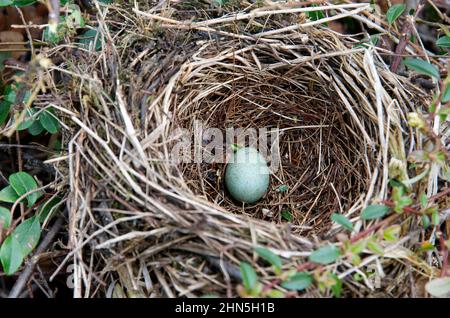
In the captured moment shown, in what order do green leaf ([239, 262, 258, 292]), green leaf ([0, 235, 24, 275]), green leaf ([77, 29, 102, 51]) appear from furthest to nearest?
green leaf ([77, 29, 102, 51]), green leaf ([0, 235, 24, 275]), green leaf ([239, 262, 258, 292])

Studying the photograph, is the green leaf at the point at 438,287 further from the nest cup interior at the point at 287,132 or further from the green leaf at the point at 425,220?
the nest cup interior at the point at 287,132

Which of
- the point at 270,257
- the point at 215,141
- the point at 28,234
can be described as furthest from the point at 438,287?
the point at 28,234

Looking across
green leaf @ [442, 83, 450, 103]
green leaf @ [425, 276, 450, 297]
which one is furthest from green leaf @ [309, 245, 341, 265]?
green leaf @ [442, 83, 450, 103]

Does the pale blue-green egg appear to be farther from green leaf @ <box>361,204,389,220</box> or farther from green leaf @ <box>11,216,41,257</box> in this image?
green leaf @ <box>11,216,41,257</box>

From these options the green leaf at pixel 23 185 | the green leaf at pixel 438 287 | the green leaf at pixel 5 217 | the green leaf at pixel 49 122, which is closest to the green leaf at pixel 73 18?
the green leaf at pixel 49 122

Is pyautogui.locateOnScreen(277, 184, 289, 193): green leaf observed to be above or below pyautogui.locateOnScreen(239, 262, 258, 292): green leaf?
above

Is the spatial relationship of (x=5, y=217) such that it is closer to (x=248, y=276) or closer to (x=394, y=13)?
(x=248, y=276)
